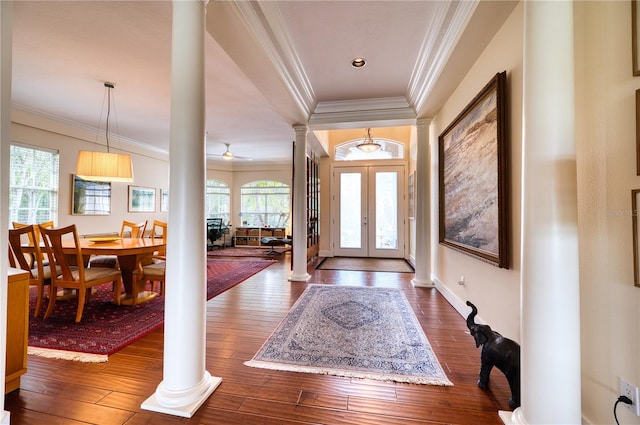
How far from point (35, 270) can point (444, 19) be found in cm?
470

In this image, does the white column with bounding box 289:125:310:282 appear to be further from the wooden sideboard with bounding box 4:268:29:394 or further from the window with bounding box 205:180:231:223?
the window with bounding box 205:180:231:223

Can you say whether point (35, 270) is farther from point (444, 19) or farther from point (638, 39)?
point (638, 39)

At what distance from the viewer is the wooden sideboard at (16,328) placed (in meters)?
1.62

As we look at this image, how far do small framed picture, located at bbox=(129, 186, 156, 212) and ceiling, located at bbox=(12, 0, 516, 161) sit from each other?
1.98 meters

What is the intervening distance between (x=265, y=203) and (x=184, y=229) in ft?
25.1

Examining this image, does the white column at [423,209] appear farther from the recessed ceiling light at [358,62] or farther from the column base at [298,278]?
the column base at [298,278]

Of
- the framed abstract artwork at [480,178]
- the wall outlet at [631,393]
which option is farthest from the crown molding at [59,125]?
the wall outlet at [631,393]

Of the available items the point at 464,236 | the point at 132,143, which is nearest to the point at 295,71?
the point at 464,236

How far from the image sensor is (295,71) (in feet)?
10.1

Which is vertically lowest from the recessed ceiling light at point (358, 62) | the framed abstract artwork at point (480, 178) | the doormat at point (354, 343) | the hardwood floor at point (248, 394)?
the hardwood floor at point (248, 394)

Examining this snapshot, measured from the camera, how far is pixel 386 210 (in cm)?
667

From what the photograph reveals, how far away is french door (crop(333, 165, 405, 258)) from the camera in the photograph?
21.7 ft

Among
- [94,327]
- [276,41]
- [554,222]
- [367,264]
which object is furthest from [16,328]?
[367,264]

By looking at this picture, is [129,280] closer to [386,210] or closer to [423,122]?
[423,122]
